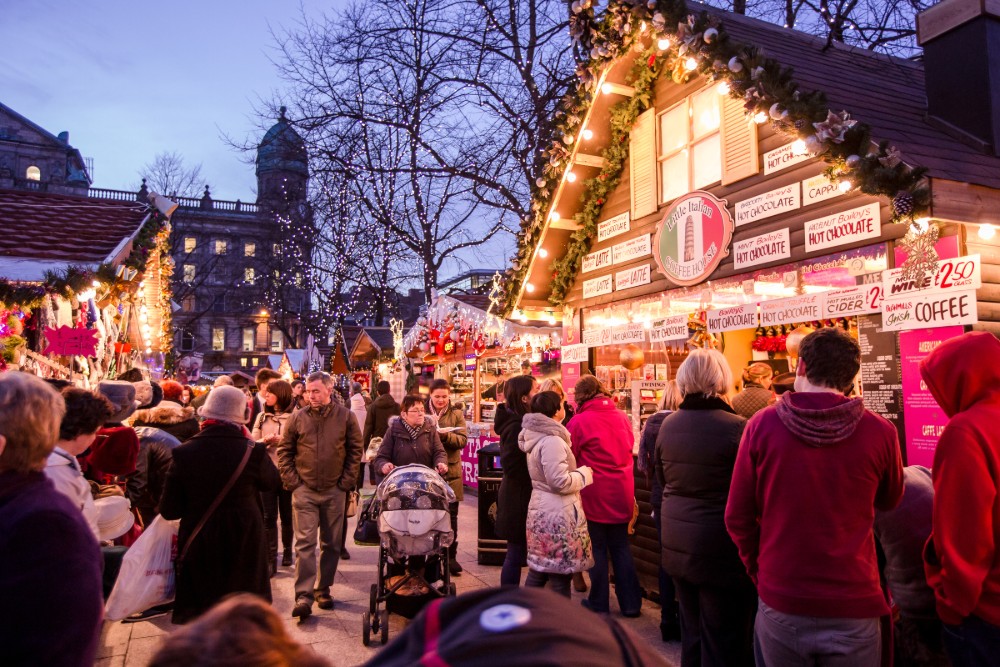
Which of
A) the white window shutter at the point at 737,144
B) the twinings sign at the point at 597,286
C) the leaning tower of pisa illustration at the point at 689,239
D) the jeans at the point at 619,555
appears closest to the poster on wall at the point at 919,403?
the jeans at the point at 619,555

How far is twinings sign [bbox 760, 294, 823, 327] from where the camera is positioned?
20.1 feet

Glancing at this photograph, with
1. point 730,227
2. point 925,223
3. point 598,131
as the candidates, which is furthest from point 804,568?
point 598,131

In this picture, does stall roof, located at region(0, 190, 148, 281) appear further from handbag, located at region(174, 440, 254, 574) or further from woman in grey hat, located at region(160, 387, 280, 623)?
handbag, located at region(174, 440, 254, 574)

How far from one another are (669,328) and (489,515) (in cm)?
293

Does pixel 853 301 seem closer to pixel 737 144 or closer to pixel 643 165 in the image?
pixel 737 144

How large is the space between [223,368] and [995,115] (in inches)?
2733

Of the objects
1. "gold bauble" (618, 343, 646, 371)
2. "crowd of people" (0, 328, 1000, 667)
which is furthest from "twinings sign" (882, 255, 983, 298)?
"gold bauble" (618, 343, 646, 371)

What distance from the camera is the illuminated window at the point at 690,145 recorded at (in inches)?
303

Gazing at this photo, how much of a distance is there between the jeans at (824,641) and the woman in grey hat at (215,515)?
317 centimetres

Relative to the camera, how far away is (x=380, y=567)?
5609 millimetres

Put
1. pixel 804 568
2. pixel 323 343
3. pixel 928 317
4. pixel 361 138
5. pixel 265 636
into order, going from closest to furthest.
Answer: pixel 265 636 → pixel 804 568 → pixel 928 317 → pixel 361 138 → pixel 323 343

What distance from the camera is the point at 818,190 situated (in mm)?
6305

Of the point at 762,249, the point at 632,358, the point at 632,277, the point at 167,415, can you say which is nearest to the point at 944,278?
the point at 762,249

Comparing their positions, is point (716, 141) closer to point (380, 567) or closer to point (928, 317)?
point (928, 317)
